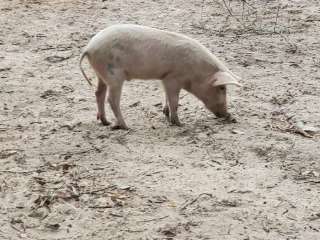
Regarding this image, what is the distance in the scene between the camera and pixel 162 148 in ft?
16.2

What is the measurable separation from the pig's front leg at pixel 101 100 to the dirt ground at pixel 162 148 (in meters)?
0.08

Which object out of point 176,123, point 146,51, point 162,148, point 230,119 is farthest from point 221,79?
point 162,148

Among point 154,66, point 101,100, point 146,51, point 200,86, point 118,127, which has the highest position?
point 146,51

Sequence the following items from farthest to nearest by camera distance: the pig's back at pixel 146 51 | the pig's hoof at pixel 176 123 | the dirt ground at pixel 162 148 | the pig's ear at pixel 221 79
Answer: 1. the pig's hoof at pixel 176 123
2. the pig's ear at pixel 221 79
3. the pig's back at pixel 146 51
4. the dirt ground at pixel 162 148

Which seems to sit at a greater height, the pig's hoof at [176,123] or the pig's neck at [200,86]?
the pig's neck at [200,86]

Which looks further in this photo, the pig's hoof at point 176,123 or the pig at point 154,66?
the pig's hoof at point 176,123

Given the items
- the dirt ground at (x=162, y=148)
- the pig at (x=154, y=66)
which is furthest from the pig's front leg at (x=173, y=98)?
the dirt ground at (x=162, y=148)

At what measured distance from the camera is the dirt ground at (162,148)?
3.95m

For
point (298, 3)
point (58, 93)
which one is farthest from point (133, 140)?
point (298, 3)

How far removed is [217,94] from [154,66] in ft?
1.91

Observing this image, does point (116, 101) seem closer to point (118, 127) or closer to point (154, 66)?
point (118, 127)

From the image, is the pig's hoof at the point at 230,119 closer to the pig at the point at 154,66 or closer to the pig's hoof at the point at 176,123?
the pig at the point at 154,66

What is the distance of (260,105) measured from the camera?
5.80 m

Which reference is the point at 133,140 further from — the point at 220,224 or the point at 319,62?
the point at 319,62
